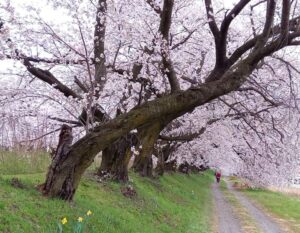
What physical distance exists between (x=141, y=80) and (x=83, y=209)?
5.87 m

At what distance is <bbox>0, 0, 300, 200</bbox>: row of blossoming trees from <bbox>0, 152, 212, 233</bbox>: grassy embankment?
0.79 meters

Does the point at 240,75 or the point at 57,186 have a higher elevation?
the point at 240,75

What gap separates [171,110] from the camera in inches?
376

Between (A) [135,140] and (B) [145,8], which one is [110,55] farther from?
(A) [135,140]

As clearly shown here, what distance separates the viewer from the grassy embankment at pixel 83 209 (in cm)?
778

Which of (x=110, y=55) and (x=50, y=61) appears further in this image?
(x=110, y=55)

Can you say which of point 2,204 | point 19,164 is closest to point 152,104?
point 2,204

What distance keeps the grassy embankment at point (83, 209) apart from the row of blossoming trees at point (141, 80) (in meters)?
0.79

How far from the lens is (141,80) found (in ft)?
47.6

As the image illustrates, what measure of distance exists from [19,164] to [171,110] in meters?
5.64

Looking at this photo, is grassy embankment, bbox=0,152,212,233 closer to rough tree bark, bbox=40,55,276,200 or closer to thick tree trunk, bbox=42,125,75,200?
thick tree trunk, bbox=42,125,75,200

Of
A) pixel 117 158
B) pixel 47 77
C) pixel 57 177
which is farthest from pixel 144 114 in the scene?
pixel 117 158

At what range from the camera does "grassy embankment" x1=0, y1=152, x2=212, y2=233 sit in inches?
306

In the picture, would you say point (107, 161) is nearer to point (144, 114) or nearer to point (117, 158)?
point (117, 158)
